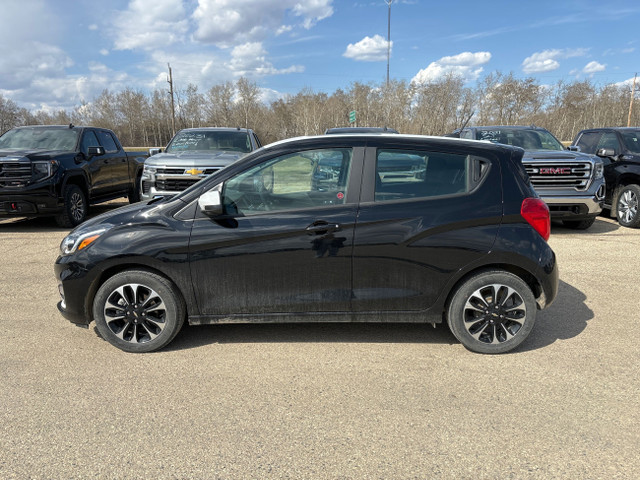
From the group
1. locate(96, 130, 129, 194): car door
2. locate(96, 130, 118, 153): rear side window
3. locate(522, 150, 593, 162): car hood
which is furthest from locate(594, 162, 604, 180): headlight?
locate(96, 130, 118, 153): rear side window

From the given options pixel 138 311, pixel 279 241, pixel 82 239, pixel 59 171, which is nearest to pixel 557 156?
pixel 279 241

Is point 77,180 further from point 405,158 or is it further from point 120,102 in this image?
point 120,102

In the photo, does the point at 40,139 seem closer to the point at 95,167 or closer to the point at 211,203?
the point at 95,167

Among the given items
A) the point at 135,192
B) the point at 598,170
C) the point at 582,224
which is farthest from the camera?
the point at 135,192

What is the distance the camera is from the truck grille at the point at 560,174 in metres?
8.48

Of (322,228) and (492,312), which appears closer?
(322,228)

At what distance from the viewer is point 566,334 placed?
4.23 m

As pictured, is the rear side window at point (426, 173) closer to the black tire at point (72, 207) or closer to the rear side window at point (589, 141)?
the black tire at point (72, 207)

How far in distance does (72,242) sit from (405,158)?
2.85 meters

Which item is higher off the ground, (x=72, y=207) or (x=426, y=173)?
(x=426, y=173)

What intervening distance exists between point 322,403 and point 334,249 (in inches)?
45.4

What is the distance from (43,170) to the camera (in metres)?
8.75

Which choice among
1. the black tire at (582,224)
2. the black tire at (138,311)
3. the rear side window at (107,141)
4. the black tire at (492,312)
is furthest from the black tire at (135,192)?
the black tire at (492,312)

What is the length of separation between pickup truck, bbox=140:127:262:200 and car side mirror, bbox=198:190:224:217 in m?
4.45
